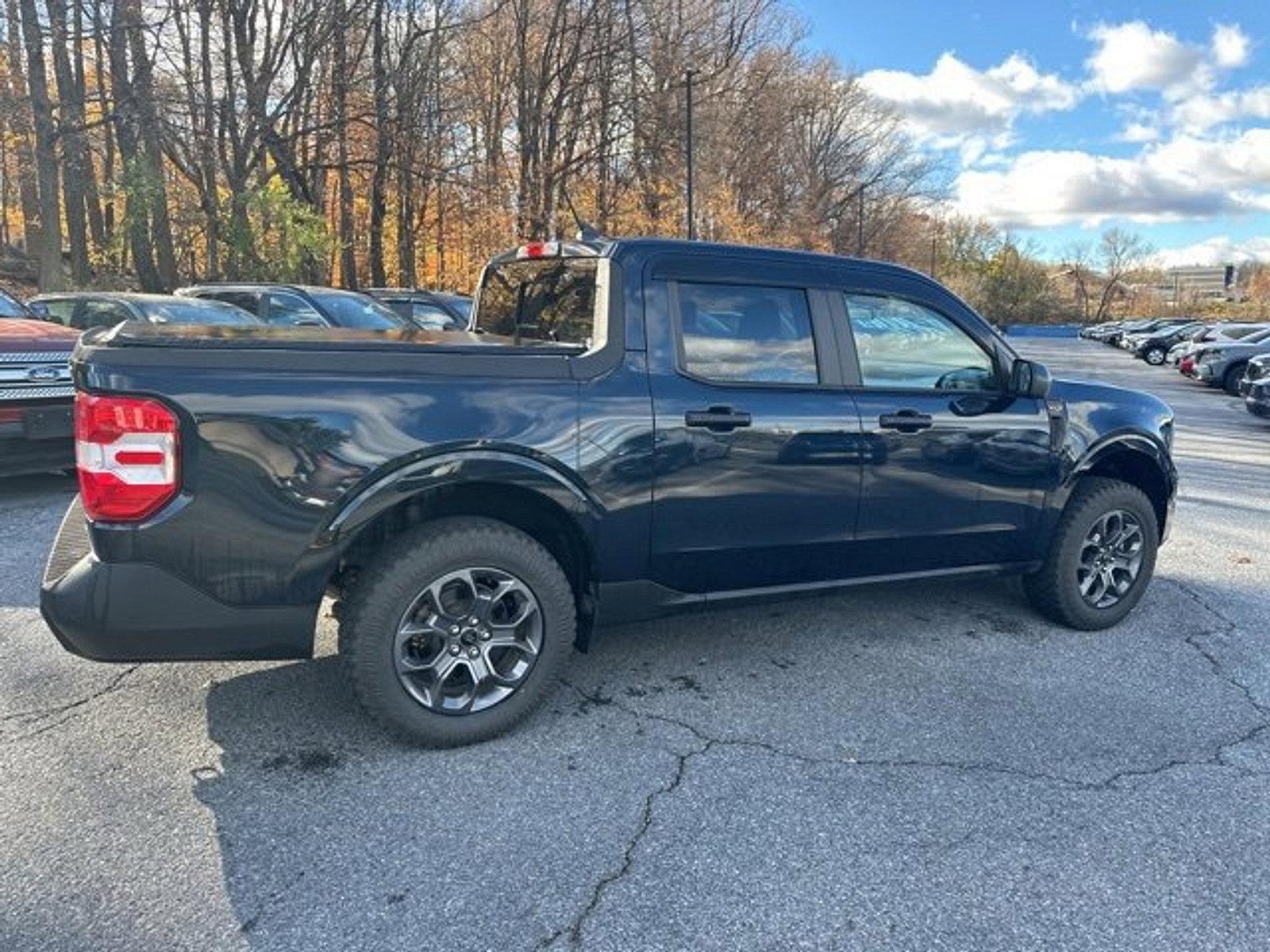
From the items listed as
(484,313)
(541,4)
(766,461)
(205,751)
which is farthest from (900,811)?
(541,4)

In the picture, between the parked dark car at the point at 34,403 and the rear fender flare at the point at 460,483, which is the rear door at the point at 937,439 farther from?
the parked dark car at the point at 34,403

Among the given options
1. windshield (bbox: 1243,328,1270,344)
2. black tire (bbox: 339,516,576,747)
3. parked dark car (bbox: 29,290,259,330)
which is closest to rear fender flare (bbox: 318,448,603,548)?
black tire (bbox: 339,516,576,747)

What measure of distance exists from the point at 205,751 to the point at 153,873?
2.26ft

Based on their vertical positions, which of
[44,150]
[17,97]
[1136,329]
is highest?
[17,97]

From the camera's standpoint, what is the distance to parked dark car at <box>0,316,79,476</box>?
6043mm

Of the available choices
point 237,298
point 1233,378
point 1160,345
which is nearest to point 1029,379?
point 237,298

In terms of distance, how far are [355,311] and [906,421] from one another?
10.6m

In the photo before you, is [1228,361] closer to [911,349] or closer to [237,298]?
[911,349]

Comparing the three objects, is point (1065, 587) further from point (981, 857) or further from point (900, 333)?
point (981, 857)

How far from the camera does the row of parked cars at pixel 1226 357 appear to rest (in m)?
12.6

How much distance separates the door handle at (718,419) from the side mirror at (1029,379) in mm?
1471

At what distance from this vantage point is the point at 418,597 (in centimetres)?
295

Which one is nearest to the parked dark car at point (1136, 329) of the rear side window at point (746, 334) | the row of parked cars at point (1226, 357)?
the row of parked cars at point (1226, 357)

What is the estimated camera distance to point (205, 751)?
301 cm
